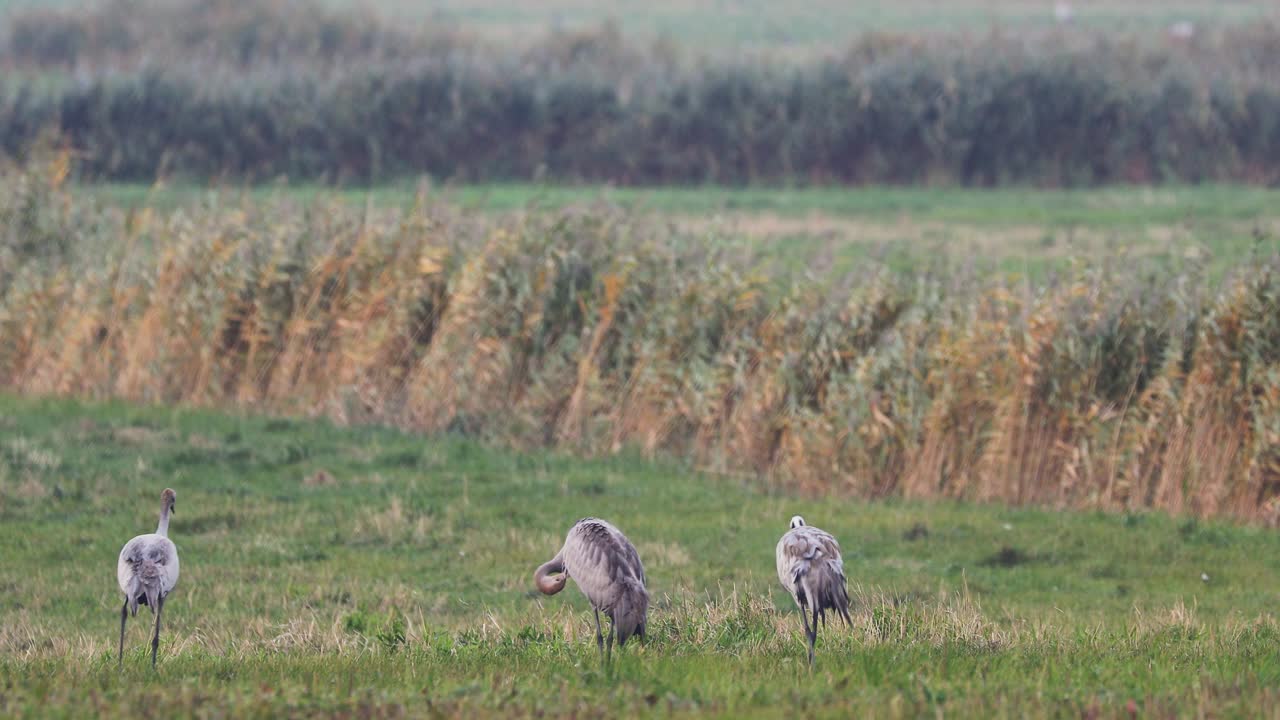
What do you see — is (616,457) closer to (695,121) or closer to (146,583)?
(146,583)

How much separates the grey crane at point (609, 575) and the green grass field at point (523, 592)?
302 mm

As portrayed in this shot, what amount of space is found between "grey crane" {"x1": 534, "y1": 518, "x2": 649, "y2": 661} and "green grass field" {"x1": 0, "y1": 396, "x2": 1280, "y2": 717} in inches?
11.9

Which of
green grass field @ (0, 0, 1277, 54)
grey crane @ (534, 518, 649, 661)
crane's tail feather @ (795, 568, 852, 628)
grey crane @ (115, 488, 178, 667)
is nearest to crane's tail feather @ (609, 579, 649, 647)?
grey crane @ (534, 518, 649, 661)

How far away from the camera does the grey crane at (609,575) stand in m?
9.69

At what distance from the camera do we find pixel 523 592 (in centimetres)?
1382

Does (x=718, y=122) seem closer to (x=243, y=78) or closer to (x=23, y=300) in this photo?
(x=243, y=78)

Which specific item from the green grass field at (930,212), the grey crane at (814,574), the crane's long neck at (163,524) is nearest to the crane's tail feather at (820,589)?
the grey crane at (814,574)

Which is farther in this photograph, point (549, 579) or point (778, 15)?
point (778, 15)

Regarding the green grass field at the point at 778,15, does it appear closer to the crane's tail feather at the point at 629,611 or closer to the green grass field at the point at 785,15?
the green grass field at the point at 785,15

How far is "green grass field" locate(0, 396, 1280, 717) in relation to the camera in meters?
8.37

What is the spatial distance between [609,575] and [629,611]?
0.24m

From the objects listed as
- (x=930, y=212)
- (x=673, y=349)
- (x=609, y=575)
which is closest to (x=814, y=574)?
(x=609, y=575)

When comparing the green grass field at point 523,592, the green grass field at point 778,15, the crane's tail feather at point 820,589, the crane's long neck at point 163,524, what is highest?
the green grass field at point 778,15

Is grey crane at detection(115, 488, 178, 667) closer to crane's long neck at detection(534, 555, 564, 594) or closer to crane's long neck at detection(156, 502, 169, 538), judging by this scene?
crane's long neck at detection(156, 502, 169, 538)
